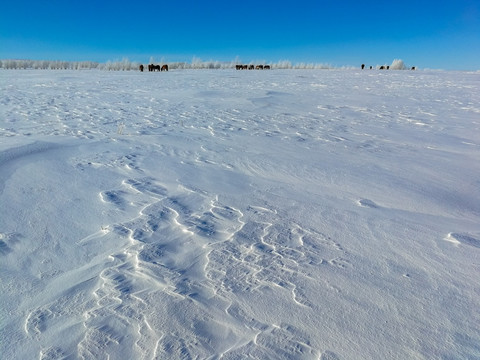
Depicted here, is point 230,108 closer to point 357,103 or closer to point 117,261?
point 357,103

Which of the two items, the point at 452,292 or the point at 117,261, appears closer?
the point at 452,292

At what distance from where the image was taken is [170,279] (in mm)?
1755

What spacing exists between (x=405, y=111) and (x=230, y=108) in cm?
336

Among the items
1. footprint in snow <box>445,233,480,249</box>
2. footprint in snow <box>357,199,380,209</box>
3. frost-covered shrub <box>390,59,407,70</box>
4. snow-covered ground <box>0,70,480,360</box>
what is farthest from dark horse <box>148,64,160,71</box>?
footprint in snow <box>445,233,480,249</box>

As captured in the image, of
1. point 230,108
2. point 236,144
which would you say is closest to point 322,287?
point 236,144

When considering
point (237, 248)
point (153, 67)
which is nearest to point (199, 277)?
point (237, 248)

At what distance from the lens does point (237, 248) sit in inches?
80.4

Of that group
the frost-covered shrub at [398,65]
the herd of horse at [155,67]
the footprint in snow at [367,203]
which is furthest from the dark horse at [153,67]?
the footprint in snow at [367,203]

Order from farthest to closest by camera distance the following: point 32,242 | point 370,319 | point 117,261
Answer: point 32,242
point 117,261
point 370,319

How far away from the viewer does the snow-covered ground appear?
1.40 m

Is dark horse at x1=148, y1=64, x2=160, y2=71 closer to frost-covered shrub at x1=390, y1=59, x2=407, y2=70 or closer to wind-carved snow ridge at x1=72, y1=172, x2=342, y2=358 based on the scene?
frost-covered shrub at x1=390, y1=59, x2=407, y2=70

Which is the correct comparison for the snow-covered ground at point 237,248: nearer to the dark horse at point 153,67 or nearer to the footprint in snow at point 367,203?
the footprint in snow at point 367,203

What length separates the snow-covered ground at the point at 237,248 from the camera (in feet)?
4.60

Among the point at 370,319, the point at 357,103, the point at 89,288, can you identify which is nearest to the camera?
the point at 370,319
